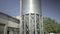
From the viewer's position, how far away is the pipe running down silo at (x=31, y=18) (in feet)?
10.1

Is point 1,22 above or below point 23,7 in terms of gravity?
below

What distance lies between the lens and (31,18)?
10.4 feet

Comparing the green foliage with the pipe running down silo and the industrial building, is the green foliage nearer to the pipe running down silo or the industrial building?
the industrial building

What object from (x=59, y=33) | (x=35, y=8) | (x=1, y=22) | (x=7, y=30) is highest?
(x=35, y=8)

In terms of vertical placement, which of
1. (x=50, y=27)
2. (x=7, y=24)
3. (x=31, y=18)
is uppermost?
(x=31, y=18)

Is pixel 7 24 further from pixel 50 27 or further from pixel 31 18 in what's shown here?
pixel 50 27

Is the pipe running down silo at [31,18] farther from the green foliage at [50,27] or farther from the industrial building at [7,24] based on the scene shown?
the green foliage at [50,27]

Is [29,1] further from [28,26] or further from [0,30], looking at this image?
[0,30]

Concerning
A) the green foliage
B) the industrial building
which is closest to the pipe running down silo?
the industrial building

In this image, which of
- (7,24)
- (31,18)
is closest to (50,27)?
(7,24)

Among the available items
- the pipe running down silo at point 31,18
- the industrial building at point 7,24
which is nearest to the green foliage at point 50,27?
the industrial building at point 7,24

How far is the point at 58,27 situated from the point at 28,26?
30.9ft

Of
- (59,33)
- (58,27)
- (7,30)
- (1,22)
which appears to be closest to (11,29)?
(7,30)

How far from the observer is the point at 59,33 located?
10953 mm
